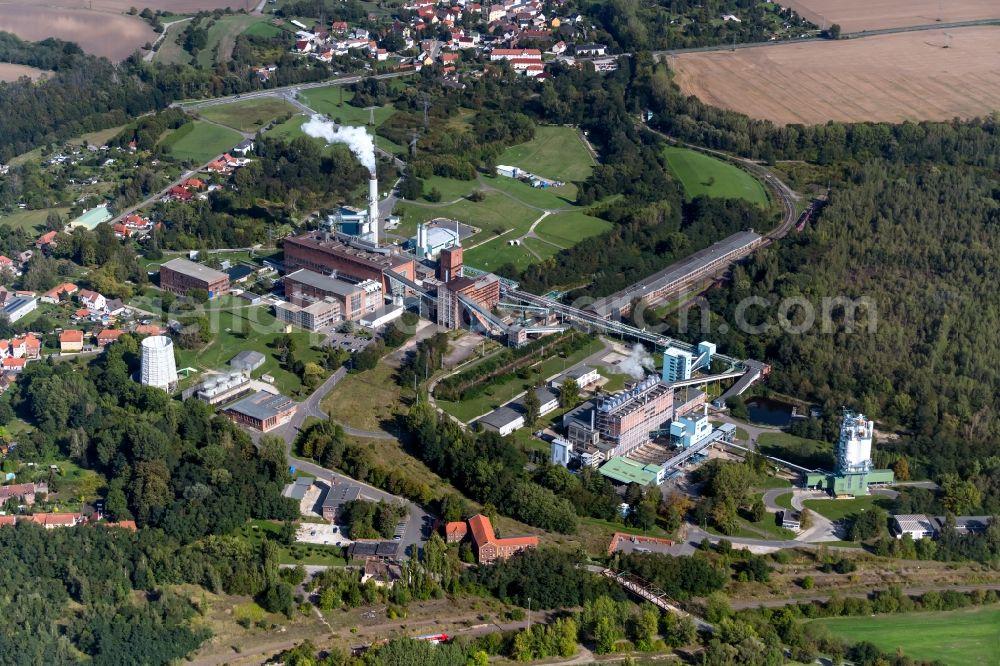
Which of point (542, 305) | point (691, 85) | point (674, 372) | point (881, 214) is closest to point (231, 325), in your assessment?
point (542, 305)

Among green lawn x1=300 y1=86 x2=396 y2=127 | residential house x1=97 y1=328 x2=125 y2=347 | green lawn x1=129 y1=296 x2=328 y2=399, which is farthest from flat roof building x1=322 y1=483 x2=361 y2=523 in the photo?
green lawn x1=300 y1=86 x2=396 y2=127

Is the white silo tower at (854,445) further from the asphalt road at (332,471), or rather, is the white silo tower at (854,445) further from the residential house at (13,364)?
the residential house at (13,364)

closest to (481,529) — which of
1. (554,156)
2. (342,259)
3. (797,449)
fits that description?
(797,449)

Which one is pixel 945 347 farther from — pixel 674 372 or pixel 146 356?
pixel 146 356

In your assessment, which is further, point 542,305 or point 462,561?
point 542,305

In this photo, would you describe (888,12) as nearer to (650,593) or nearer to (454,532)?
(454,532)

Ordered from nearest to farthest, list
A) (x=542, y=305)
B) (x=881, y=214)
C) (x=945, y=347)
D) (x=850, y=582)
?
(x=850, y=582) → (x=945, y=347) → (x=542, y=305) → (x=881, y=214)

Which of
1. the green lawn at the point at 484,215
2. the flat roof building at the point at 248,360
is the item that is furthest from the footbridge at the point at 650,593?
the green lawn at the point at 484,215
